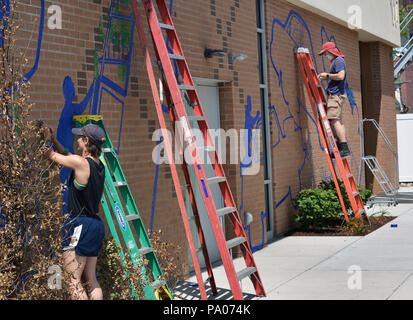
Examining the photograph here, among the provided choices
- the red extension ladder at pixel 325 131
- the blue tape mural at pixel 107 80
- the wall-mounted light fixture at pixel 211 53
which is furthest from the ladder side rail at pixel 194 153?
the red extension ladder at pixel 325 131

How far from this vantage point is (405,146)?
22.4m

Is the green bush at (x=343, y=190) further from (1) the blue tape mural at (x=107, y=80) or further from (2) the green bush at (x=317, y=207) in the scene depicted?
(1) the blue tape mural at (x=107, y=80)

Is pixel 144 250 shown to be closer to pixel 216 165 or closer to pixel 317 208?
pixel 216 165

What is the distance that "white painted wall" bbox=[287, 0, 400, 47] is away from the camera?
13984mm

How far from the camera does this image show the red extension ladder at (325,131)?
39.3ft

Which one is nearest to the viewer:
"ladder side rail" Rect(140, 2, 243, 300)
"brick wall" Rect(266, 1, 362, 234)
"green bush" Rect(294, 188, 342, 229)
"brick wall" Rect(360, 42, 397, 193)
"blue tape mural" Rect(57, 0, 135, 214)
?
"blue tape mural" Rect(57, 0, 135, 214)

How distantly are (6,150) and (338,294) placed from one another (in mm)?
4139

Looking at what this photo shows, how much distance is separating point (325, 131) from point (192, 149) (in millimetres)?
6068

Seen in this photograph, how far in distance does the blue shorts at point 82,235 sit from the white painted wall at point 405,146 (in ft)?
59.3

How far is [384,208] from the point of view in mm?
14969

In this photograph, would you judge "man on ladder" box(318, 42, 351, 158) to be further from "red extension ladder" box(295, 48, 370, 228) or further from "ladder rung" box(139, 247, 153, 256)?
"ladder rung" box(139, 247, 153, 256)

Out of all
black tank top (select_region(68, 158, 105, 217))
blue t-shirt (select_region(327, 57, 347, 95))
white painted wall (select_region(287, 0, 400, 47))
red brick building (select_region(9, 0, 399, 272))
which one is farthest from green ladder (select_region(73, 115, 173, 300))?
white painted wall (select_region(287, 0, 400, 47))

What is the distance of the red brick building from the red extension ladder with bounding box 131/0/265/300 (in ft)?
1.16
